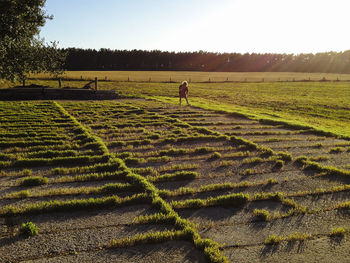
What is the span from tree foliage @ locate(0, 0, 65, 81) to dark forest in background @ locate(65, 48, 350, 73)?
87.4 metres

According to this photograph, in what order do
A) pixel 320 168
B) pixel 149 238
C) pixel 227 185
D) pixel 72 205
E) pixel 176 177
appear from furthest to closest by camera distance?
pixel 320 168 < pixel 176 177 < pixel 227 185 < pixel 72 205 < pixel 149 238

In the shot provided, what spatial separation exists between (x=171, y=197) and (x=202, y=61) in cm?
12755

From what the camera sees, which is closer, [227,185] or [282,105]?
[227,185]

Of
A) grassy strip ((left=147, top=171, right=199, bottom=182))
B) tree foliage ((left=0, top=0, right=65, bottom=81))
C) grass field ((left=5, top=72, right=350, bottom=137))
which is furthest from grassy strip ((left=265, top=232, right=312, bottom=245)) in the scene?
tree foliage ((left=0, top=0, right=65, bottom=81))

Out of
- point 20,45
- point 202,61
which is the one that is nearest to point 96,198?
point 20,45

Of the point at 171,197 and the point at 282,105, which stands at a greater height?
Answer: the point at 282,105

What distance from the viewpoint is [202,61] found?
422ft

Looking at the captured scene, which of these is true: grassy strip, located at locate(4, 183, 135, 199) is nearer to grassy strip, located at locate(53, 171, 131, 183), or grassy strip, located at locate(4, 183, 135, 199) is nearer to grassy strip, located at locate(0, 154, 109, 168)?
grassy strip, located at locate(53, 171, 131, 183)

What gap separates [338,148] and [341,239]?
6604 mm

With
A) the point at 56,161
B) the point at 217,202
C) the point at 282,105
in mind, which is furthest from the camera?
the point at 282,105

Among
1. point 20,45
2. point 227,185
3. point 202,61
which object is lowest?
point 227,185

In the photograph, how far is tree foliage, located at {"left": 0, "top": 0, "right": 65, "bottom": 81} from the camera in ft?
41.6

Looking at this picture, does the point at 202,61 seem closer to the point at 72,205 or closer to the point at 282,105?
the point at 282,105

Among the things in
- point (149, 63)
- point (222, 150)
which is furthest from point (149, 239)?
point (149, 63)
